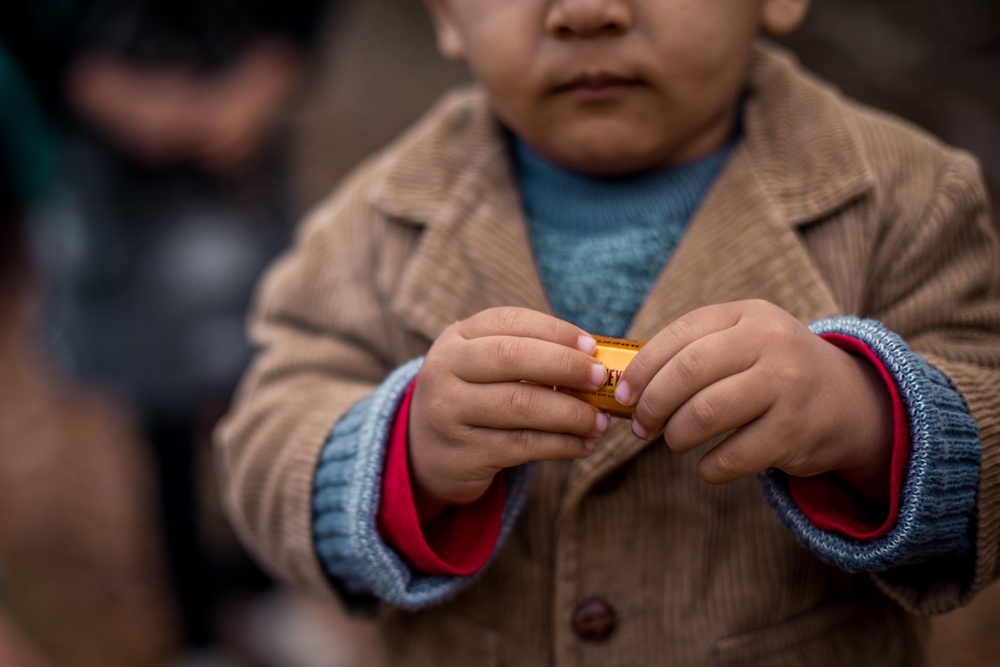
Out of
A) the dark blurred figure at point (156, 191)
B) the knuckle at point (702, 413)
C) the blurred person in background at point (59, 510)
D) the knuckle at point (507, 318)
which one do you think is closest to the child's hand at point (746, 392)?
the knuckle at point (702, 413)

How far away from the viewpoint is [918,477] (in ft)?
2.69

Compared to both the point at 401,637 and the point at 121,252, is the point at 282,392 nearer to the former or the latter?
the point at 401,637

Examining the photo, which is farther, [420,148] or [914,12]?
[914,12]

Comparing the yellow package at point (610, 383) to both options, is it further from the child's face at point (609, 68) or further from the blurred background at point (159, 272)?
the blurred background at point (159, 272)

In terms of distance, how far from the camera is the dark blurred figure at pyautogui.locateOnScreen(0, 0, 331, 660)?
191 centimetres

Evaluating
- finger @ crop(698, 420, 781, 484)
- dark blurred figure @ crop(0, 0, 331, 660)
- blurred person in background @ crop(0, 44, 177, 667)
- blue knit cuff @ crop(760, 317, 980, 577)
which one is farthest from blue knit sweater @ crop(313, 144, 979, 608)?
dark blurred figure @ crop(0, 0, 331, 660)

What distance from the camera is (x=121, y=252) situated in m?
1.90

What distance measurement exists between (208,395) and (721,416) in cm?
150

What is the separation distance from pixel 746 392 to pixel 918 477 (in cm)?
19

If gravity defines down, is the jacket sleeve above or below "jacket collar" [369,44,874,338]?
below

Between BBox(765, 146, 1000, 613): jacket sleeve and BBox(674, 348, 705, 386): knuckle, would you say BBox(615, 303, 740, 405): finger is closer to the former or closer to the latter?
BBox(674, 348, 705, 386): knuckle

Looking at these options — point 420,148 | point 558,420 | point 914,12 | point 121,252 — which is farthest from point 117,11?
point 914,12

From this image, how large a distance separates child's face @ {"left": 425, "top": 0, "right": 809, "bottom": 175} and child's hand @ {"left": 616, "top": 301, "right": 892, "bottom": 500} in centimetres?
26

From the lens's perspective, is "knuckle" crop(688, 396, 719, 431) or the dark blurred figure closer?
"knuckle" crop(688, 396, 719, 431)
